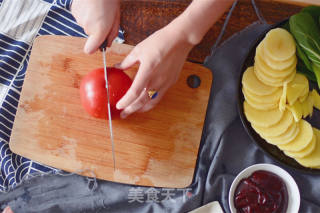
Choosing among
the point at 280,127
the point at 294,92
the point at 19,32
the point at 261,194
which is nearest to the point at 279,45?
the point at 294,92

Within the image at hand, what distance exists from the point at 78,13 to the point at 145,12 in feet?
0.98

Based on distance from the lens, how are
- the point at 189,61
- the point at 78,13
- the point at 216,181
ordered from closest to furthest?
the point at 78,13, the point at 216,181, the point at 189,61

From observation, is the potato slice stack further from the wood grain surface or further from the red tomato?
the red tomato

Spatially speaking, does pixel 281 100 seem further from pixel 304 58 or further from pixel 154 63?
pixel 154 63

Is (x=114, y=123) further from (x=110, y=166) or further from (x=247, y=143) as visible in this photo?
(x=247, y=143)

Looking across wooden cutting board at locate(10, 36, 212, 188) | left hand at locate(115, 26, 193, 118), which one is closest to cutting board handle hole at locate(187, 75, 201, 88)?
wooden cutting board at locate(10, 36, 212, 188)

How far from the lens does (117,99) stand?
127cm

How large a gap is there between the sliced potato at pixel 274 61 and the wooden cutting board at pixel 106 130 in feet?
0.76

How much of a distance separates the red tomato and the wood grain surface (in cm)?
25

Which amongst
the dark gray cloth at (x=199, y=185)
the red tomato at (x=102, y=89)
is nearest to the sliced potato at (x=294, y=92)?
the dark gray cloth at (x=199, y=185)

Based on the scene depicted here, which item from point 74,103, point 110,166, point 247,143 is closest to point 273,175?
point 247,143

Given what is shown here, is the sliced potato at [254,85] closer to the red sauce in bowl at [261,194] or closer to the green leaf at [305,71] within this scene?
the green leaf at [305,71]

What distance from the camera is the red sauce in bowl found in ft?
4.17

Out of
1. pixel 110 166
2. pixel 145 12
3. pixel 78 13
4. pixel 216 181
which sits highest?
pixel 78 13
